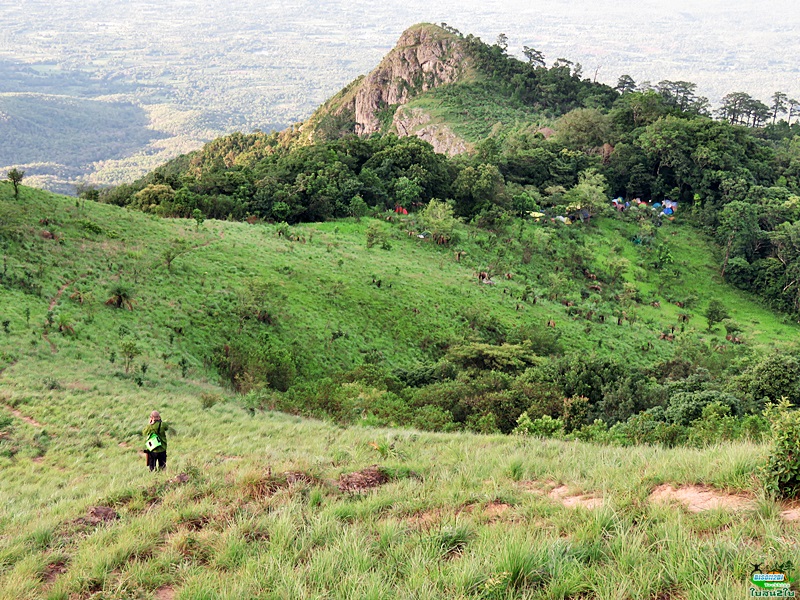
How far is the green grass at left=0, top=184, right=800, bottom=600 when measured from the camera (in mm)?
4383

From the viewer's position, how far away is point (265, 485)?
7.20 meters

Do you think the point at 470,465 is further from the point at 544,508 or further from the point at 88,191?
the point at 88,191

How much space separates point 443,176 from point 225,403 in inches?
1647

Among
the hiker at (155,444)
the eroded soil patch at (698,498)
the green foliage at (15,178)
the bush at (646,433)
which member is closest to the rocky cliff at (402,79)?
the green foliage at (15,178)

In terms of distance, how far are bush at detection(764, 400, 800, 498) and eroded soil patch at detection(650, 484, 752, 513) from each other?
30 centimetres

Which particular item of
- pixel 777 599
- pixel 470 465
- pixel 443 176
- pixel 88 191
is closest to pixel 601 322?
pixel 443 176

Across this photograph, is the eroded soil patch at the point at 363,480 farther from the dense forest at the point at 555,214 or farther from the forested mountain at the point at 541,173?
the forested mountain at the point at 541,173

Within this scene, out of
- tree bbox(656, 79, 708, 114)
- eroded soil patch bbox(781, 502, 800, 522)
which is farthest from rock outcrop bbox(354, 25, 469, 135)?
eroded soil patch bbox(781, 502, 800, 522)

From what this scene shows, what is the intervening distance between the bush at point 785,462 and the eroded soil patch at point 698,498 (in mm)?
300

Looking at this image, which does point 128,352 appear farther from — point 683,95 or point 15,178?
point 683,95

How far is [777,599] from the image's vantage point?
354 centimetres

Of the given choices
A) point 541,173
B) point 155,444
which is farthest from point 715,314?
point 155,444

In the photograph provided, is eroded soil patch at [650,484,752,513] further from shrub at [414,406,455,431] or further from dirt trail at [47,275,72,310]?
dirt trail at [47,275,72,310]

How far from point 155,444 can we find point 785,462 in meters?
9.68
